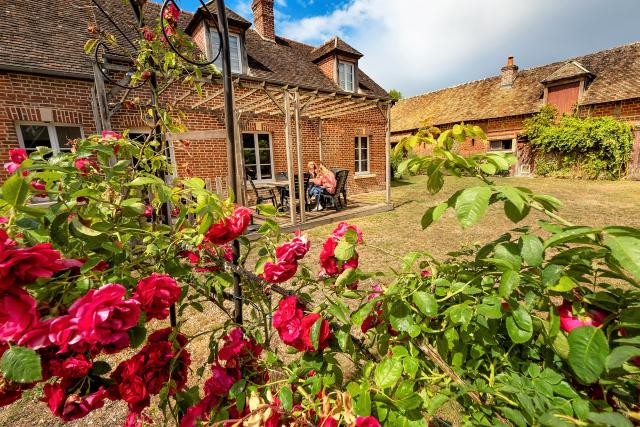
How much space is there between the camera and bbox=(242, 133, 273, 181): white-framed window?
8.74 metres

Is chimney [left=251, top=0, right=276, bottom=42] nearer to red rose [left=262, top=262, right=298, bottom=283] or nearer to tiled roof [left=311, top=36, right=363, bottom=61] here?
tiled roof [left=311, top=36, right=363, bottom=61]

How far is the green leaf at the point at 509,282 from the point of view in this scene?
659mm

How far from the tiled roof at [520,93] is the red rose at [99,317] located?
11361 millimetres

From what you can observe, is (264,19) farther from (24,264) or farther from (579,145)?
(579,145)

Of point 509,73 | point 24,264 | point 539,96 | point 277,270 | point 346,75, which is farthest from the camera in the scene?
point 509,73

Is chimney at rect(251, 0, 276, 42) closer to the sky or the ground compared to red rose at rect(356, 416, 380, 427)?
closer to the sky

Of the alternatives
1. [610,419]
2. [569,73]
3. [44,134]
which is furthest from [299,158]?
[569,73]

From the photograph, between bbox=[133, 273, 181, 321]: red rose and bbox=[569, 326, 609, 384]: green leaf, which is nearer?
bbox=[569, 326, 609, 384]: green leaf

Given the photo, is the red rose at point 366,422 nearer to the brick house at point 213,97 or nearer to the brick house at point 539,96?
the brick house at point 213,97

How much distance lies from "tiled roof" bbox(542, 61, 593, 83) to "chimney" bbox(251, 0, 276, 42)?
1458 centimetres

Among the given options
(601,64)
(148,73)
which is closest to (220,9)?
(148,73)

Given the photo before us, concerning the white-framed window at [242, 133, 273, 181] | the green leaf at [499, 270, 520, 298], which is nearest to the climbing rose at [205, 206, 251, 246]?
the green leaf at [499, 270, 520, 298]

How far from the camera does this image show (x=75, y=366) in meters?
0.67

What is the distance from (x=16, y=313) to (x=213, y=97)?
624 centimetres
